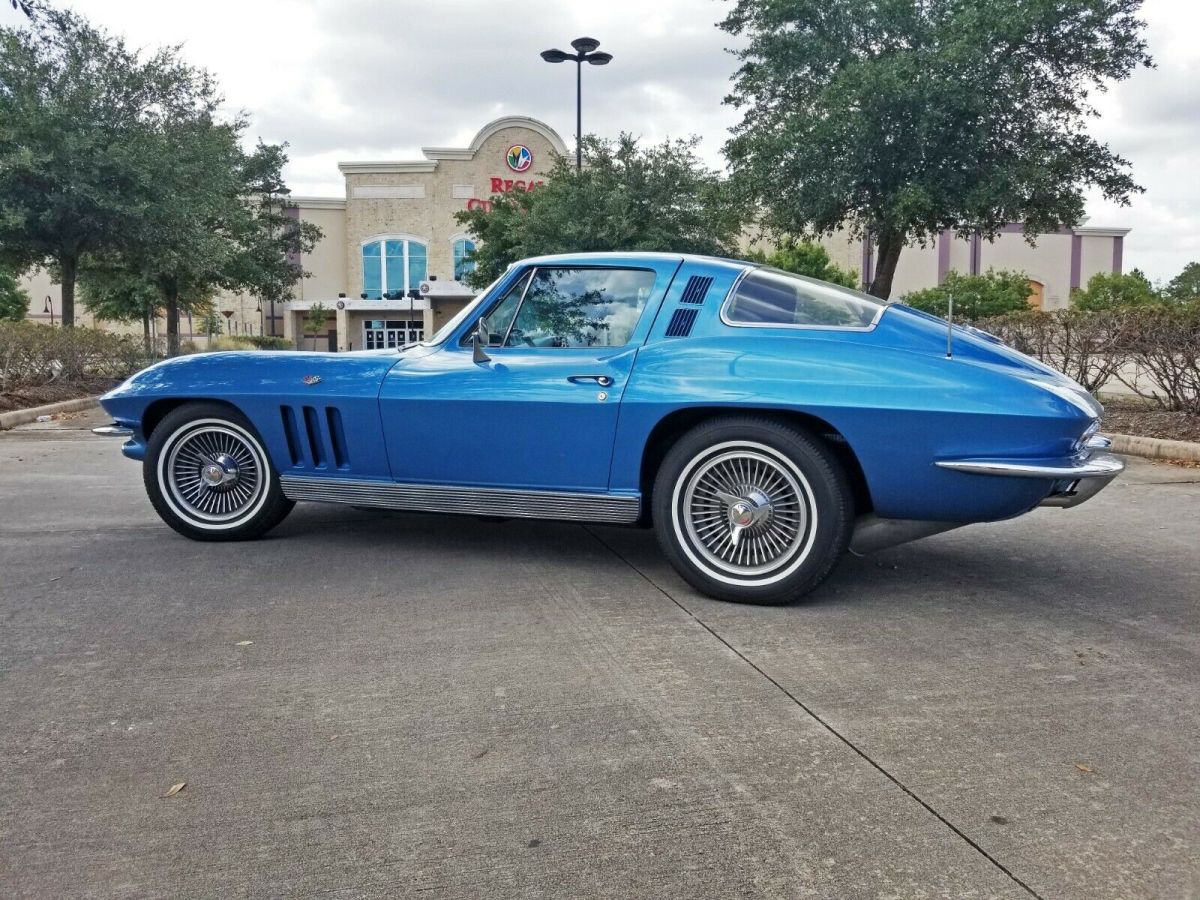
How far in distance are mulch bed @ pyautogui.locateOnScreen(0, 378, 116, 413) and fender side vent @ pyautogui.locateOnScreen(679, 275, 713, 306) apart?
12.9 m

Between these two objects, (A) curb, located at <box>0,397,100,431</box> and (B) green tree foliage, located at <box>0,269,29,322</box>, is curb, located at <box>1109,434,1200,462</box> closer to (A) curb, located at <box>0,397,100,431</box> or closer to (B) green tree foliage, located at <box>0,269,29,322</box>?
(A) curb, located at <box>0,397,100,431</box>

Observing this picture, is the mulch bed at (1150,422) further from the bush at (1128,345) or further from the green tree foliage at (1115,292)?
the green tree foliage at (1115,292)

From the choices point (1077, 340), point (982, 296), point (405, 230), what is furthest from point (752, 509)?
point (405, 230)

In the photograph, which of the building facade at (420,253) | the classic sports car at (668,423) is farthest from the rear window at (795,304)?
the building facade at (420,253)

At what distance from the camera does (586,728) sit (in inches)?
120

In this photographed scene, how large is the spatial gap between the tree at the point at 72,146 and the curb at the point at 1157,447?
60.2 ft

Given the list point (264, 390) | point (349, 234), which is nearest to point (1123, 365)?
point (264, 390)

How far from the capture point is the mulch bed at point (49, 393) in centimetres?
1534

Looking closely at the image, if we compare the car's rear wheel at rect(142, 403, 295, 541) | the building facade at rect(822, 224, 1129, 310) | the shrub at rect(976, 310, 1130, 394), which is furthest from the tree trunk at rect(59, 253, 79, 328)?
the building facade at rect(822, 224, 1129, 310)

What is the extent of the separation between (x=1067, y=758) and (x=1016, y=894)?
78 centimetres

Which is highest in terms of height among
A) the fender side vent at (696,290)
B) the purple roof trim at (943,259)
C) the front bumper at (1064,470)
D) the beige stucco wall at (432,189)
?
the beige stucco wall at (432,189)

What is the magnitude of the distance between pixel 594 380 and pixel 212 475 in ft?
7.40

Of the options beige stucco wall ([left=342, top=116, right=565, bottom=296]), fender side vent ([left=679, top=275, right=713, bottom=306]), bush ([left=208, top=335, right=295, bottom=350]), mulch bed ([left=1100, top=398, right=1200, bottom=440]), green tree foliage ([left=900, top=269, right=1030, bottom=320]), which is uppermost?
beige stucco wall ([left=342, top=116, right=565, bottom=296])

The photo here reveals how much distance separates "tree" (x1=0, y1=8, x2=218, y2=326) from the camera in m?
20.4
